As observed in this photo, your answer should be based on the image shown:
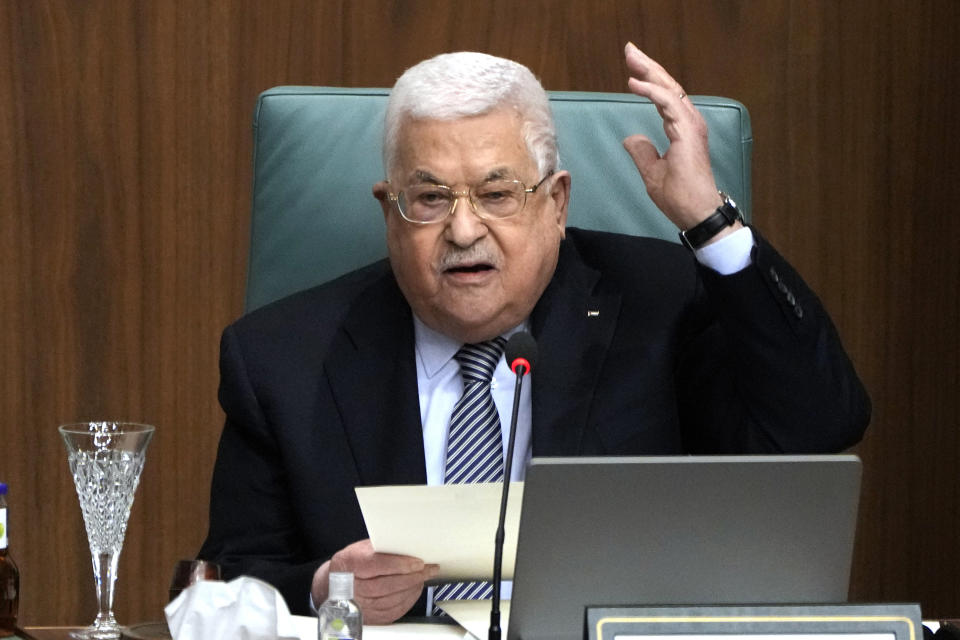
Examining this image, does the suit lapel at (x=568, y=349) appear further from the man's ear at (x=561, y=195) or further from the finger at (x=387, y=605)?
the finger at (x=387, y=605)

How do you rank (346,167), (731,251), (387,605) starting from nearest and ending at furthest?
(387,605)
(731,251)
(346,167)

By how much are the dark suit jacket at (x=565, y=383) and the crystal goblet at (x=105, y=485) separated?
1.03 ft

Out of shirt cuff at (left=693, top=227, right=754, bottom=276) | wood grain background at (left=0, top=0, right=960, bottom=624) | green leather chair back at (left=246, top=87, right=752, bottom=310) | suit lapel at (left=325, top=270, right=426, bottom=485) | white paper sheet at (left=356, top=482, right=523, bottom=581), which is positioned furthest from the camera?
wood grain background at (left=0, top=0, right=960, bottom=624)

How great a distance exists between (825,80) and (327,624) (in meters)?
1.98

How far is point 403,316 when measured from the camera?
188 centimetres

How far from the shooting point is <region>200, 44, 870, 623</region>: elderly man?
65.8 inches

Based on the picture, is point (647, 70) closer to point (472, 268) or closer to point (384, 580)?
point (472, 268)

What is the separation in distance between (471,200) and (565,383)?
11.0 inches

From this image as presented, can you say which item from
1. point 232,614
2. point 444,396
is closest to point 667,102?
point 444,396

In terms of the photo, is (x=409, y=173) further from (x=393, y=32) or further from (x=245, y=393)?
(x=393, y=32)

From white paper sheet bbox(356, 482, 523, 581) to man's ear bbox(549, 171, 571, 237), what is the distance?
2.15 feet

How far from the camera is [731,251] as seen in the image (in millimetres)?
1646

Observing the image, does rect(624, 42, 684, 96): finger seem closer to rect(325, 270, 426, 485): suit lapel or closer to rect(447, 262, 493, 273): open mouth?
rect(447, 262, 493, 273): open mouth

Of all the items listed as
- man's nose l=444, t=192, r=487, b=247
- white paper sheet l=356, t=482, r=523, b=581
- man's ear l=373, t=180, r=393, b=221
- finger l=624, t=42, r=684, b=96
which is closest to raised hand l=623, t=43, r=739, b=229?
finger l=624, t=42, r=684, b=96
